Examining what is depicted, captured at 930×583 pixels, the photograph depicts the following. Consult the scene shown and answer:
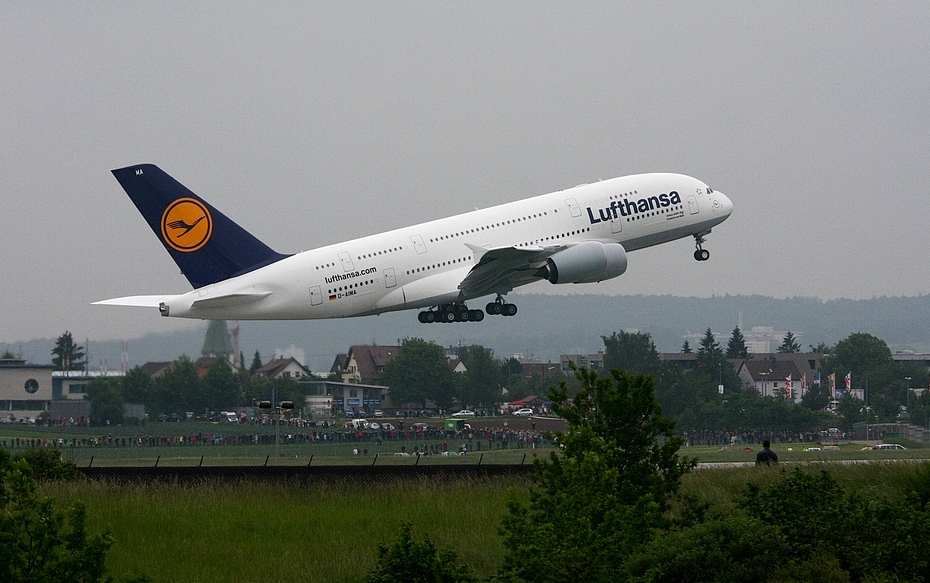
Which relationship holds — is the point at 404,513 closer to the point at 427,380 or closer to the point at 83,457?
the point at 83,457

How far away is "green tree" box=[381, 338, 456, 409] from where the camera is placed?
2921 inches

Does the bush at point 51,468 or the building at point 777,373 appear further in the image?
the building at point 777,373

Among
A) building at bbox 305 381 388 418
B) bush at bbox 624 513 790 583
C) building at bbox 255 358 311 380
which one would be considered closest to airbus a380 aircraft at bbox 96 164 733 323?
building at bbox 305 381 388 418

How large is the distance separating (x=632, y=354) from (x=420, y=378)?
1256 centimetres

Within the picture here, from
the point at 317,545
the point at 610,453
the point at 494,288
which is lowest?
the point at 317,545

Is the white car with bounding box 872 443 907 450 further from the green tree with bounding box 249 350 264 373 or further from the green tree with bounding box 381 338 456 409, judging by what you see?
the green tree with bounding box 249 350 264 373

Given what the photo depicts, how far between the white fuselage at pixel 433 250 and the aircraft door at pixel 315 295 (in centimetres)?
4

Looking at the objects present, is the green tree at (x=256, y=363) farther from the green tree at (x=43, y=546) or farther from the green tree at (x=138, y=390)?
the green tree at (x=43, y=546)

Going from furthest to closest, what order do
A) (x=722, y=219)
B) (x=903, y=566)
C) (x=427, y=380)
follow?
(x=427, y=380) < (x=722, y=219) < (x=903, y=566)

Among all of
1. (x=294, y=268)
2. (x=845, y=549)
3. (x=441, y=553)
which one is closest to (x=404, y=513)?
(x=441, y=553)

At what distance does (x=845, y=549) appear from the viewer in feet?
76.8

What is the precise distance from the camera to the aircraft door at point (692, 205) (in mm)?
58338

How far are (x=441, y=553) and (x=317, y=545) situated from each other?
763cm

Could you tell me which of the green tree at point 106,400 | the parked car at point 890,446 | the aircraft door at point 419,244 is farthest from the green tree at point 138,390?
the parked car at point 890,446
